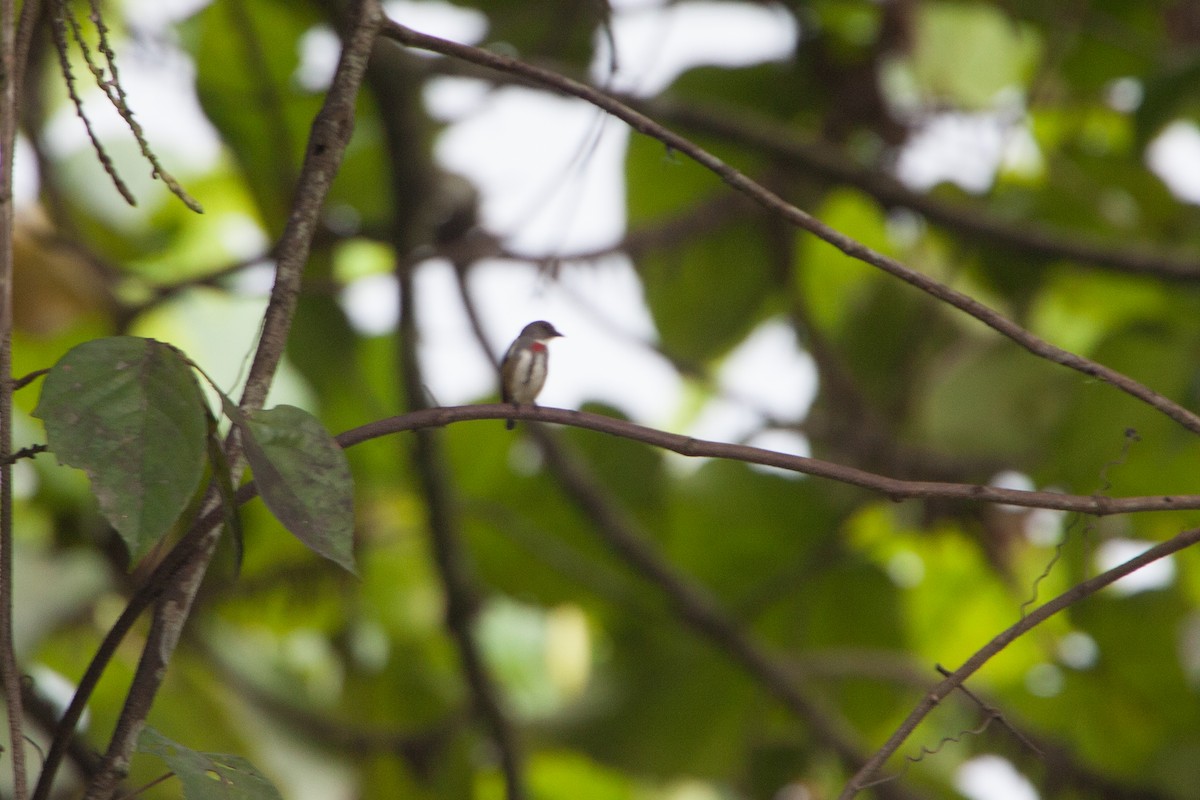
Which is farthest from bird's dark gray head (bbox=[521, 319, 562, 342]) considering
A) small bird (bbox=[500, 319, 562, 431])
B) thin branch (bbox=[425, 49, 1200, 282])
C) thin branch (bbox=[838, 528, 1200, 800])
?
thin branch (bbox=[425, 49, 1200, 282])

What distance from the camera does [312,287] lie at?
2395 millimetres

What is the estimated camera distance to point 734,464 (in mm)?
2910

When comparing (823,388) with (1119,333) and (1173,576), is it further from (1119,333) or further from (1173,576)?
(1173,576)

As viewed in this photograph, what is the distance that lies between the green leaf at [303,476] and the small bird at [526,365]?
0.78m

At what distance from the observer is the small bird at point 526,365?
152 centimetres

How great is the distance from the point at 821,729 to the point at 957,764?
1049 mm

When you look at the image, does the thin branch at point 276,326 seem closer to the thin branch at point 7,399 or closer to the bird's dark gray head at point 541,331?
the thin branch at point 7,399

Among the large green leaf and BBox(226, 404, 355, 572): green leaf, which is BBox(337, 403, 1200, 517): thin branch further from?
the large green leaf

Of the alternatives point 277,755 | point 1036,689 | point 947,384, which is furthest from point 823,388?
point 277,755

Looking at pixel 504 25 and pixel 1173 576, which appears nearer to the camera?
pixel 504 25

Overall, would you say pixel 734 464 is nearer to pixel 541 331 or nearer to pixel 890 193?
pixel 890 193

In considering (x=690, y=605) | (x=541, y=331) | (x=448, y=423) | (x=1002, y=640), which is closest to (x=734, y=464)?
(x=690, y=605)

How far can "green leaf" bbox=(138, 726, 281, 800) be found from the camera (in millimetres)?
664

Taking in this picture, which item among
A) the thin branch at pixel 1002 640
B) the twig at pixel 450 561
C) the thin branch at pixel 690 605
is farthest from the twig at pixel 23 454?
the thin branch at pixel 690 605
